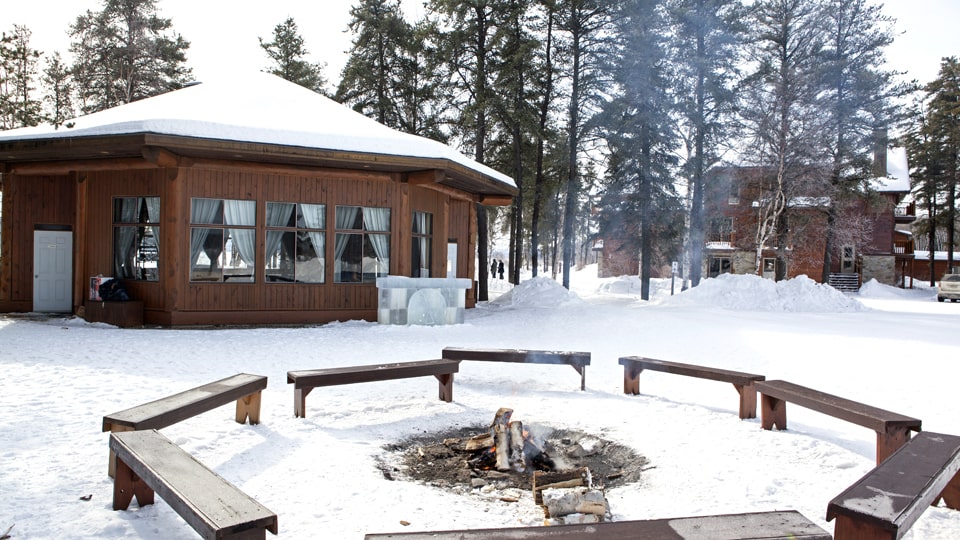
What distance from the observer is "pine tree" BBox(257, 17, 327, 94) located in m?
29.8

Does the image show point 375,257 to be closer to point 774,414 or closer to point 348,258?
point 348,258

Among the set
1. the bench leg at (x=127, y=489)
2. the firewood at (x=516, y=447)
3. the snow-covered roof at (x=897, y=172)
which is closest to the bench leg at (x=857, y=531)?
the firewood at (x=516, y=447)

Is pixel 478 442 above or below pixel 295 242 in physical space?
below

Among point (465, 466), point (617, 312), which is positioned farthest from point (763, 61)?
point (465, 466)

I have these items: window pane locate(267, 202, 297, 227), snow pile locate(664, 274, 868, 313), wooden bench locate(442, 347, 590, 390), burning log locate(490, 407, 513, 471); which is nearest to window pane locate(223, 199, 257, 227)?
window pane locate(267, 202, 297, 227)

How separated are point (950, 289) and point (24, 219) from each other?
34.4 meters

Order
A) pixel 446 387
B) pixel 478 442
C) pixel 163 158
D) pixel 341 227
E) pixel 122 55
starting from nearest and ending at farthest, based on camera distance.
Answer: pixel 478 442 → pixel 446 387 → pixel 163 158 → pixel 341 227 → pixel 122 55

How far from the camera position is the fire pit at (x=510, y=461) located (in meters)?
4.03

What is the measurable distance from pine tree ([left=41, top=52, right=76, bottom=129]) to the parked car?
40957 mm

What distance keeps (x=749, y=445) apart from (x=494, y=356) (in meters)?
3.02

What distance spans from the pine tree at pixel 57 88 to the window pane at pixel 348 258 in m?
22.3

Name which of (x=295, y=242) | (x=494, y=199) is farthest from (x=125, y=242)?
(x=494, y=199)

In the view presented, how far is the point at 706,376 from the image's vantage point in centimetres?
615

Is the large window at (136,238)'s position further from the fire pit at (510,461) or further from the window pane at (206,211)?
the fire pit at (510,461)
